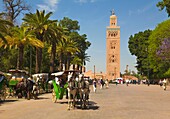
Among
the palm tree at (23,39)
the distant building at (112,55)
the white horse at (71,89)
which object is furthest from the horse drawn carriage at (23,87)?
the distant building at (112,55)

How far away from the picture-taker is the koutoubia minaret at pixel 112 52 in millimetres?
143500

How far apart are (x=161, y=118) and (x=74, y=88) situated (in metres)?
5.51

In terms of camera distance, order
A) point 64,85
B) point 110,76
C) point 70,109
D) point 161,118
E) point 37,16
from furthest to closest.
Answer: point 110,76 → point 37,16 → point 64,85 → point 70,109 → point 161,118

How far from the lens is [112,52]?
145625 mm

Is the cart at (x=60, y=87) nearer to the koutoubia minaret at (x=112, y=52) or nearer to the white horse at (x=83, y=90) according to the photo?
the white horse at (x=83, y=90)

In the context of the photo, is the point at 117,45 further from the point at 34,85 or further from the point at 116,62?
the point at 34,85

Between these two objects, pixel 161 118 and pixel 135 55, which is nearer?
pixel 161 118

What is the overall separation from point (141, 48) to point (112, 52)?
159 ft

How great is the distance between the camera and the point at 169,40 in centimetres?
5475

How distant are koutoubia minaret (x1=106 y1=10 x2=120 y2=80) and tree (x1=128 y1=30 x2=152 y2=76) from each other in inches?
1592

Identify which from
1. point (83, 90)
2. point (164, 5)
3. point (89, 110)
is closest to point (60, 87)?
point (83, 90)

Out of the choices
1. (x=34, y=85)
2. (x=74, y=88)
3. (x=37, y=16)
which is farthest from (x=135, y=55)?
(x=74, y=88)

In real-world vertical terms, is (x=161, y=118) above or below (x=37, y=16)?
below

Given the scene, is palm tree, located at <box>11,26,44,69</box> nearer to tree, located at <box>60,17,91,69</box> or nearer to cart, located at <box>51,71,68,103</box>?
cart, located at <box>51,71,68,103</box>
